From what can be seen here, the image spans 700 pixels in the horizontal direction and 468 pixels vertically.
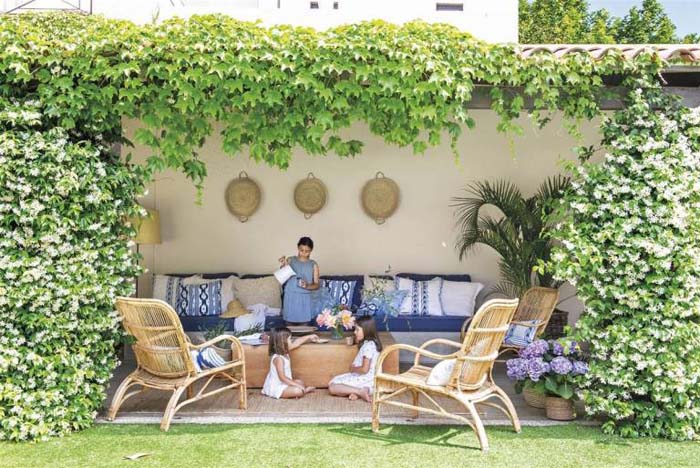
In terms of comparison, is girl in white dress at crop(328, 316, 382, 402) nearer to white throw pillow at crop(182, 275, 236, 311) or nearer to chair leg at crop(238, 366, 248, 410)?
chair leg at crop(238, 366, 248, 410)

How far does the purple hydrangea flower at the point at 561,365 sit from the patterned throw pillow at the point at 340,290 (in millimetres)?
3175

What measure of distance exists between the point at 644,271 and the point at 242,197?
5.06 meters

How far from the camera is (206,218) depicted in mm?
8500

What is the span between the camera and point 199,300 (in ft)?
25.7

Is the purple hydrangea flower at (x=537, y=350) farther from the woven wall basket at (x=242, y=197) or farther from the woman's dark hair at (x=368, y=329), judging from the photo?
the woven wall basket at (x=242, y=197)

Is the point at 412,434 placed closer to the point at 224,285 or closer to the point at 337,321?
the point at 337,321

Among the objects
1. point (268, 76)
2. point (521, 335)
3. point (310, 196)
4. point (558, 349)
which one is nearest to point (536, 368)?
point (558, 349)

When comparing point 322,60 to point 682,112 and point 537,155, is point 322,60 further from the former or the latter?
point 537,155

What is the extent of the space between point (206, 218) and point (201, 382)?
8.93 ft

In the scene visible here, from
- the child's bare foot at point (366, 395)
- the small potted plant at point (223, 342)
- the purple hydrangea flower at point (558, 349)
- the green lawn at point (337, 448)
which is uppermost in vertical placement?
the purple hydrangea flower at point (558, 349)

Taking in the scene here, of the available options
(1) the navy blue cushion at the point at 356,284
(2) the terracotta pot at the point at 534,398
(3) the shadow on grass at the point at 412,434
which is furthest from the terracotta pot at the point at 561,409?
(1) the navy blue cushion at the point at 356,284

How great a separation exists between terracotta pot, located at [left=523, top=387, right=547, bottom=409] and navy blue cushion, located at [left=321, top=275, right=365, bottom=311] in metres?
2.69

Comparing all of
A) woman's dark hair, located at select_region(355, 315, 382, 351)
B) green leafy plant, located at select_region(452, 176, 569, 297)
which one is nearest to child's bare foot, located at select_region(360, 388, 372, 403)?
woman's dark hair, located at select_region(355, 315, 382, 351)

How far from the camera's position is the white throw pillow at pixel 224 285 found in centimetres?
785
